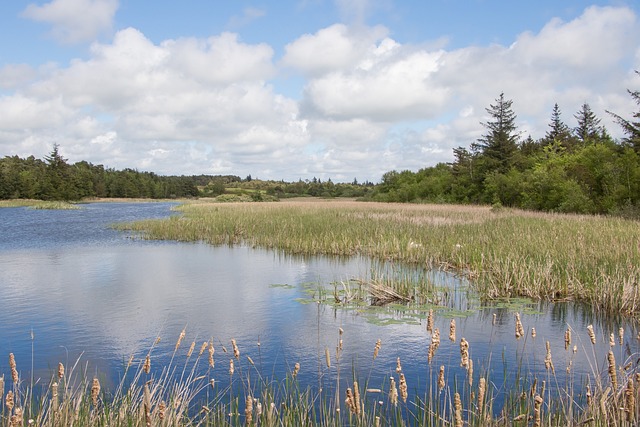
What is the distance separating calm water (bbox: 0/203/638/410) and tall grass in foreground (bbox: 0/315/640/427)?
0.47 ft

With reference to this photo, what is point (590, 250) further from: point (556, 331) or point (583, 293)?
point (556, 331)

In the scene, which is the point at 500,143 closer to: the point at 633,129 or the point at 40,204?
the point at 633,129

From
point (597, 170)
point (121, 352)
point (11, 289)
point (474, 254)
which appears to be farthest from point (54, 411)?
point (597, 170)

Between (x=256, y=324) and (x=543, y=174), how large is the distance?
1198 inches

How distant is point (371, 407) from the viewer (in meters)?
5.41

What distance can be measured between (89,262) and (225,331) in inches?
377

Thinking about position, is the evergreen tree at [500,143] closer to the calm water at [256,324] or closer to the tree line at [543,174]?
the tree line at [543,174]

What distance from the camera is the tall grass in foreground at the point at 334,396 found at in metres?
3.88

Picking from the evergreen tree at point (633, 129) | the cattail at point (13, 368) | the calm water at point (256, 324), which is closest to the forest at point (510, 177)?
the evergreen tree at point (633, 129)

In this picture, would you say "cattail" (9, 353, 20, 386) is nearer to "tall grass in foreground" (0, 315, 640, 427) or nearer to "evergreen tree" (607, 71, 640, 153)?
A: "tall grass in foreground" (0, 315, 640, 427)

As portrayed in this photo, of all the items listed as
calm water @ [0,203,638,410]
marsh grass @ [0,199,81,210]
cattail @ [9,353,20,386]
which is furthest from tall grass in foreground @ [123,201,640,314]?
marsh grass @ [0,199,81,210]

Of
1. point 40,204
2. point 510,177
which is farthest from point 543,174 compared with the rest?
point 40,204

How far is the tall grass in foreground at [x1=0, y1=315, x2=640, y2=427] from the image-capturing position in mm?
3881

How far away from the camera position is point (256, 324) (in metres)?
8.87
